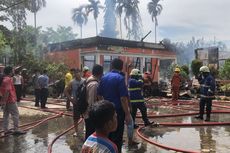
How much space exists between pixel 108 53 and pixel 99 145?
82.4 feet

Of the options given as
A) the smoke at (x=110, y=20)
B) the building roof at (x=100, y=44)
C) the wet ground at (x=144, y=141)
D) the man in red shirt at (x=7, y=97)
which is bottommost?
the wet ground at (x=144, y=141)

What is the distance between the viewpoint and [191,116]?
44.1 ft

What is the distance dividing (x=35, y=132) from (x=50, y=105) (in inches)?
293

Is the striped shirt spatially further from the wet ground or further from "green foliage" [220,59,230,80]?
"green foliage" [220,59,230,80]

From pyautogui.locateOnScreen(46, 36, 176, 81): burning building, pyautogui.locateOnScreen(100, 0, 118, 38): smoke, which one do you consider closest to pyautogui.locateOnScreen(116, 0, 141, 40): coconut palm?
pyautogui.locateOnScreen(100, 0, 118, 38): smoke

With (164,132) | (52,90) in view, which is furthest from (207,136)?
(52,90)

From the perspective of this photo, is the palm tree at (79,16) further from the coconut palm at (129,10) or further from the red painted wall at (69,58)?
the red painted wall at (69,58)

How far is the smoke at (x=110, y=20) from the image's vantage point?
73188 millimetres

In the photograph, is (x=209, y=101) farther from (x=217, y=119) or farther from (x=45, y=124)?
(x=45, y=124)

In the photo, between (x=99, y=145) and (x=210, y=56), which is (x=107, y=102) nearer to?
(x=99, y=145)

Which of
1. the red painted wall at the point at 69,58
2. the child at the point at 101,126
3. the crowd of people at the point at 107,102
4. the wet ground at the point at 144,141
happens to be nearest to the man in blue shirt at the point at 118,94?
the crowd of people at the point at 107,102

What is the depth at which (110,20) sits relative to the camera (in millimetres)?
76875

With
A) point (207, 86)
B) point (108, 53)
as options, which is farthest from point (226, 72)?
point (207, 86)

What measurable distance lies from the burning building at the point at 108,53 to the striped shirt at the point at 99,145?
22935mm
